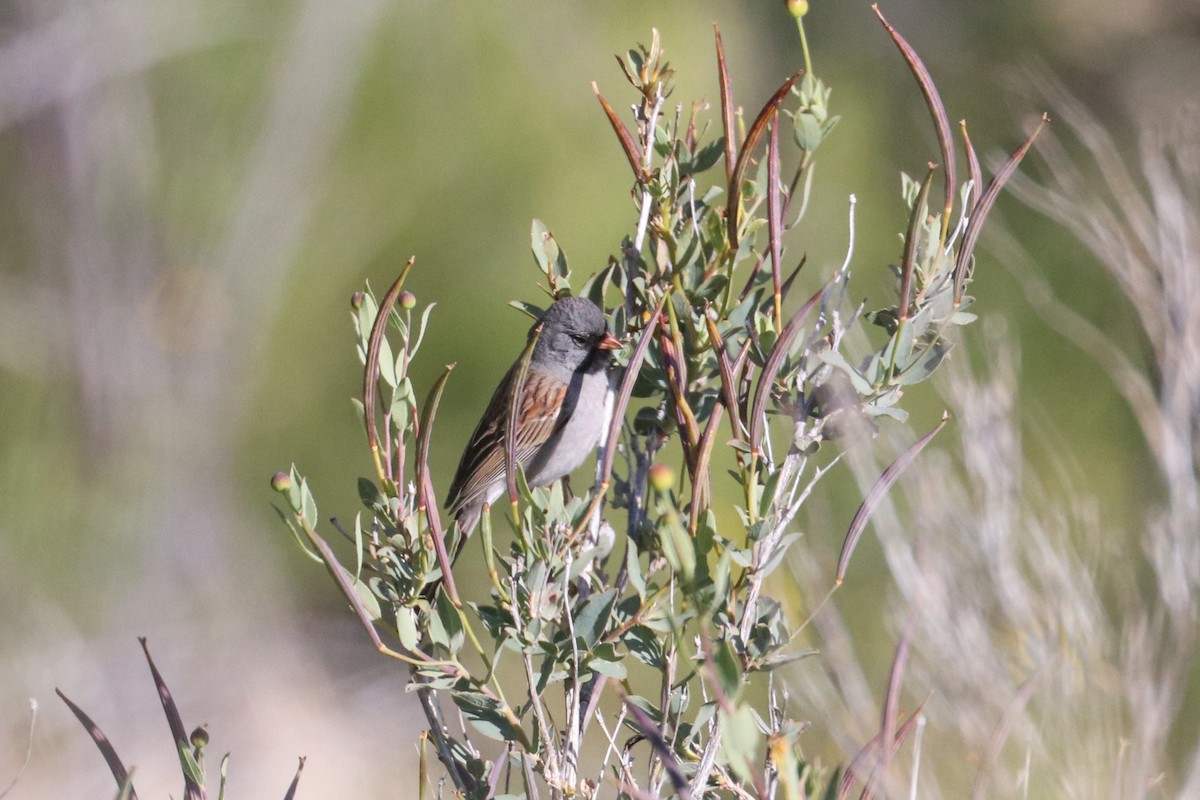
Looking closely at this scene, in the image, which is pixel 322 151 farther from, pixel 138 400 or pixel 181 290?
pixel 138 400

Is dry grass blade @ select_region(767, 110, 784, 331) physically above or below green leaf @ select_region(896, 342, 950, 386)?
above

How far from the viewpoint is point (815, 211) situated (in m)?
5.19

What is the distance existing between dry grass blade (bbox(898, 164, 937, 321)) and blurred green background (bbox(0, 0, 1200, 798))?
3.29 meters

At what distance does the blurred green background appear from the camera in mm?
4535

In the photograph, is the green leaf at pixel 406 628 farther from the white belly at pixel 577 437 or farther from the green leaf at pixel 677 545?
the white belly at pixel 577 437

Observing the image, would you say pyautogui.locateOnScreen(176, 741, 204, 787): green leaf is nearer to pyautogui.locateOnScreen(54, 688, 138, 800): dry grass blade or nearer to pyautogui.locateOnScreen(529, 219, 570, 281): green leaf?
pyautogui.locateOnScreen(54, 688, 138, 800): dry grass blade

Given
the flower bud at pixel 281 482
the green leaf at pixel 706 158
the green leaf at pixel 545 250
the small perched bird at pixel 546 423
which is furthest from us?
the small perched bird at pixel 546 423

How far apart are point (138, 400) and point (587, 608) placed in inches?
165

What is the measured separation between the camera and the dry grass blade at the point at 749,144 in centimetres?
110

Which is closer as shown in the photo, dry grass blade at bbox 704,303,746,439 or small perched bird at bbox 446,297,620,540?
dry grass blade at bbox 704,303,746,439

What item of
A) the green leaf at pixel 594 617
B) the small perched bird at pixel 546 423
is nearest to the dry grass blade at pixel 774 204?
the green leaf at pixel 594 617

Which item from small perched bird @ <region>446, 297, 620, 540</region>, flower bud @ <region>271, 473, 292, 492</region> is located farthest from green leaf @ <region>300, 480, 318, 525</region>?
small perched bird @ <region>446, 297, 620, 540</region>

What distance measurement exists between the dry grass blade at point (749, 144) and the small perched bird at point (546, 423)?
122cm

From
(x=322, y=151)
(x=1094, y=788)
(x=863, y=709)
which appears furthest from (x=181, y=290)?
(x=1094, y=788)
